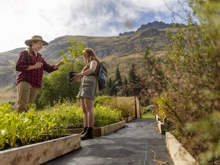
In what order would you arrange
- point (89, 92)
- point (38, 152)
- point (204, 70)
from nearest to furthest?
point (204, 70) → point (38, 152) → point (89, 92)

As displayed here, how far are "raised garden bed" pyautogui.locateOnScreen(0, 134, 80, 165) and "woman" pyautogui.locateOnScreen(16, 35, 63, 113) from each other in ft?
4.50

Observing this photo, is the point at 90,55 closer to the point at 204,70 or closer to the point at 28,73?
the point at 28,73

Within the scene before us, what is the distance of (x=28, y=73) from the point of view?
5020mm

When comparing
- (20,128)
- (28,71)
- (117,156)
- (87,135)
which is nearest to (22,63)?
(28,71)

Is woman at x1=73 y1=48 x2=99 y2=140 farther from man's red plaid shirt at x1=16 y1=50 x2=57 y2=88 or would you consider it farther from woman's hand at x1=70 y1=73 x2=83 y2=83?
man's red plaid shirt at x1=16 y1=50 x2=57 y2=88

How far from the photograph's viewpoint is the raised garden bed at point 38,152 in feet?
8.07

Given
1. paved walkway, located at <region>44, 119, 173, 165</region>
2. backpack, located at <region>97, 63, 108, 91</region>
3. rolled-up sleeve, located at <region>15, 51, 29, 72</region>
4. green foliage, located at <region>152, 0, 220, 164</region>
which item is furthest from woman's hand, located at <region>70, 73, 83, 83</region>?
green foliage, located at <region>152, 0, 220, 164</region>

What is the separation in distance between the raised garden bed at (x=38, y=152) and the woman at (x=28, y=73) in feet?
4.50

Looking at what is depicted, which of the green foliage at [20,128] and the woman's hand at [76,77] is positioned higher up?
the woman's hand at [76,77]

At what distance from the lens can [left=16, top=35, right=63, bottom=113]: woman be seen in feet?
16.1

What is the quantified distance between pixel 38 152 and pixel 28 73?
2.34m

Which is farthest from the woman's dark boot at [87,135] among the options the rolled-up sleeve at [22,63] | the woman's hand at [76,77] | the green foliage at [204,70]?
the green foliage at [204,70]

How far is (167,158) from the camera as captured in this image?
3.16 metres

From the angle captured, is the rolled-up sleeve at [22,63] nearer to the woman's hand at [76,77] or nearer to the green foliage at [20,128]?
the woman's hand at [76,77]
